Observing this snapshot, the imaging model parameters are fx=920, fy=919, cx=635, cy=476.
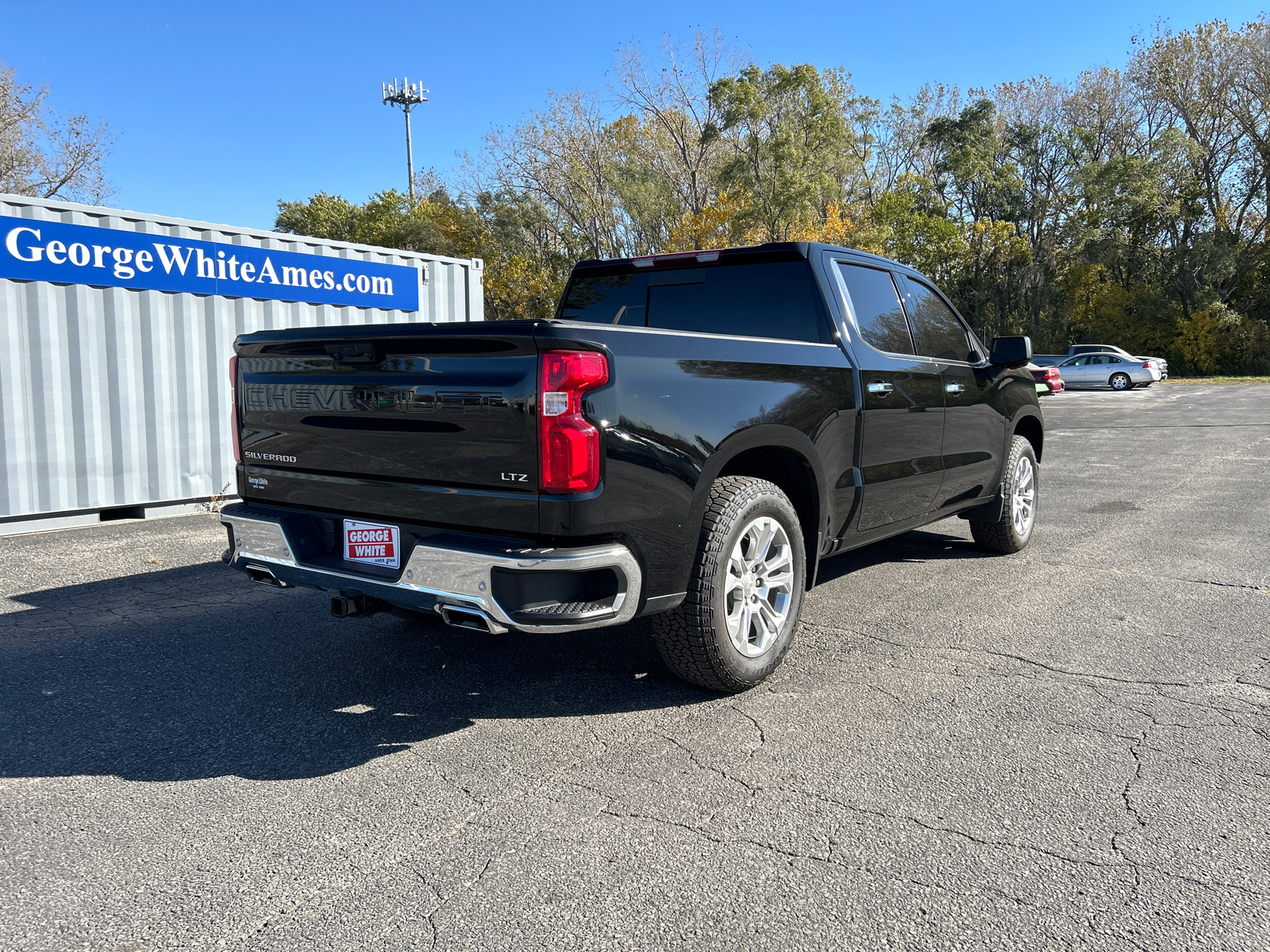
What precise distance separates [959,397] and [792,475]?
1.91 metres

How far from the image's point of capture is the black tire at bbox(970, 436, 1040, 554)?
20.9 feet

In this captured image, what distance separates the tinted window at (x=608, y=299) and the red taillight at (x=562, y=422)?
192 cm

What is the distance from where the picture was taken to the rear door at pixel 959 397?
17.9ft

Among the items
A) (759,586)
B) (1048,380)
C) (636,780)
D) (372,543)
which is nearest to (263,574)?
(372,543)

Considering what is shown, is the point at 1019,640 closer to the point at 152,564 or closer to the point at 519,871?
the point at 519,871

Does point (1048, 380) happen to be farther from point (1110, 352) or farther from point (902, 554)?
point (902, 554)

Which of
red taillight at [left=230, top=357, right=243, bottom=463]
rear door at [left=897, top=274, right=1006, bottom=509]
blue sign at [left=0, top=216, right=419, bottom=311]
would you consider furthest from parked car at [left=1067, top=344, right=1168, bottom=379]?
red taillight at [left=230, top=357, right=243, bottom=463]

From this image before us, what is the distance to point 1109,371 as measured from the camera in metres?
36.4

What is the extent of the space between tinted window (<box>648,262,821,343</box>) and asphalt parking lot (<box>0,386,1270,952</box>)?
161 centimetres

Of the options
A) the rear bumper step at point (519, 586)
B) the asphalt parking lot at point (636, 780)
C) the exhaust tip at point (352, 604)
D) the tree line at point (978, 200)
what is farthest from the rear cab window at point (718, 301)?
the tree line at point (978, 200)

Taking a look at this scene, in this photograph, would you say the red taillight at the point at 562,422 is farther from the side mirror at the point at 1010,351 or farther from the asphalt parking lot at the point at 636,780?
the side mirror at the point at 1010,351

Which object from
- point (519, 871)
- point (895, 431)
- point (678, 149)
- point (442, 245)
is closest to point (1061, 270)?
point (678, 149)

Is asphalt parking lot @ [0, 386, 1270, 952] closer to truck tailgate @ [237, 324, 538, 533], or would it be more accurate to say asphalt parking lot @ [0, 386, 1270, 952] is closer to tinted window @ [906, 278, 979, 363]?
truck tailgate @ [237, 324, 538, 533]

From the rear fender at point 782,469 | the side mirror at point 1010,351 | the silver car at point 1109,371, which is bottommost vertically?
the rear fender at point 782,469
